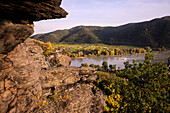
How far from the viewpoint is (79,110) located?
1437cm

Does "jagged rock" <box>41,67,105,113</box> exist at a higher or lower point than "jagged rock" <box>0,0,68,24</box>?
lower

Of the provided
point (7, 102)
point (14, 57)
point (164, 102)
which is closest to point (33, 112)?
point (7, 102)

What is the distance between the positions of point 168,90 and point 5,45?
29.0 m

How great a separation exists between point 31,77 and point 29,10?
684cm

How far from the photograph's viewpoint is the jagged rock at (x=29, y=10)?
6543mm

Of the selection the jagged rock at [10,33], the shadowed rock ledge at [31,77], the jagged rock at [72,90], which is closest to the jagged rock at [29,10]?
the shadowed rock ledge at [31,77]

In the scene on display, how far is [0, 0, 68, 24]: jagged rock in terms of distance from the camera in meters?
6.54

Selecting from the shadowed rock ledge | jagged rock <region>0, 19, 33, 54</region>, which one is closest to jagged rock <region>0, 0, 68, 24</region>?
the shadowed rock ledge

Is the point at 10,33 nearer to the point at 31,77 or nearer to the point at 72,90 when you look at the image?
the point at 31,77

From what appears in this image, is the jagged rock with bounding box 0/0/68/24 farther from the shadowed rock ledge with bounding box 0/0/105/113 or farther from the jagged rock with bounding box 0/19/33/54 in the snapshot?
the jagged rock with bounding box 0/19/33/54

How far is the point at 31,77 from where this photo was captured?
11.5 metres

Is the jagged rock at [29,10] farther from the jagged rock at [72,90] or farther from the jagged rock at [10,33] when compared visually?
the jagged rock at [72,90]

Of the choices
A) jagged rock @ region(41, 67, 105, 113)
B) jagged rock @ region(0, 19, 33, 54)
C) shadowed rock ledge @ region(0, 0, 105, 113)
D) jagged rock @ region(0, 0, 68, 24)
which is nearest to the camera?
jagged rock @ region(0, 0, 68, 24)

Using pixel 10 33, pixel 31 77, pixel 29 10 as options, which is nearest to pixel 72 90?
pixel 31 77
